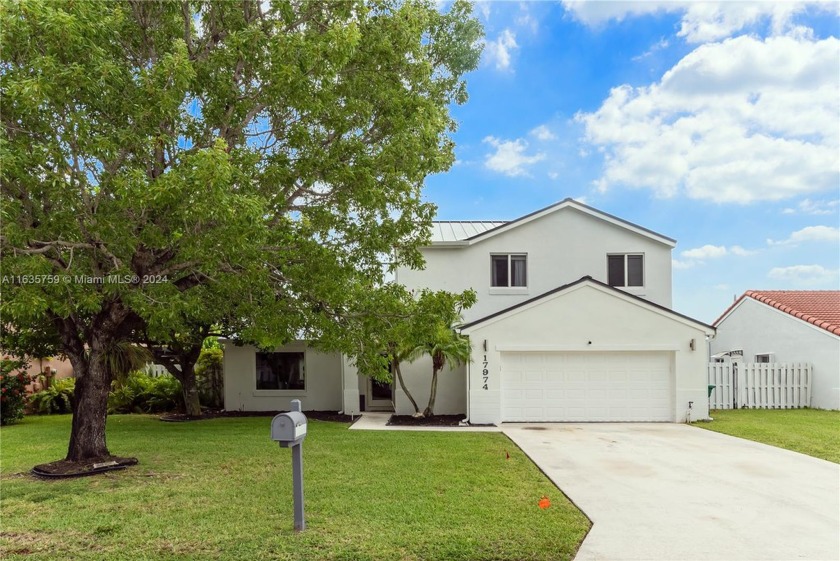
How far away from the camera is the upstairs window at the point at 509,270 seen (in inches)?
694

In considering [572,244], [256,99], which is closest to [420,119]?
[256,99]

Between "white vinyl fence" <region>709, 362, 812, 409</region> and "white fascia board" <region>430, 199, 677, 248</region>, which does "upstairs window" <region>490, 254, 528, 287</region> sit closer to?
"white fascia board" <region>430, 199, 677, 248</region>

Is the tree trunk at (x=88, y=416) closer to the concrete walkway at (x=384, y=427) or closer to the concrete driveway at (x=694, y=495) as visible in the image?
the concrete walkway at (x=384, y=427)

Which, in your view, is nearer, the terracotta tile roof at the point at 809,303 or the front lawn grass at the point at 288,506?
the front lawn grass at the point at 288,506

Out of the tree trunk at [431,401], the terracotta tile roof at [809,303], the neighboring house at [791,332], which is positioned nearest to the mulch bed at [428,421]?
the tree trunk at [431,401]

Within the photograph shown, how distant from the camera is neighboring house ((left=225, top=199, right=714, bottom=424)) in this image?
14406mm

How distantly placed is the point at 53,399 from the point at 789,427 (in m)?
21.9

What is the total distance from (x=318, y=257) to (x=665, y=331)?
10.4 m

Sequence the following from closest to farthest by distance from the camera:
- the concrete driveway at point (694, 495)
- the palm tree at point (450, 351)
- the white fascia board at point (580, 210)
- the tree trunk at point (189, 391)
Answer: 1. the concrete driveway at point (694, 495)
2. the palm tree at point (450, 351)
3. the tree trunk at point (189, 391)
4. the white fascia board at point (580, 210)

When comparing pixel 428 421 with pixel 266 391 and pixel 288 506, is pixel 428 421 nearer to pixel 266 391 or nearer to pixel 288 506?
pixel 266 391

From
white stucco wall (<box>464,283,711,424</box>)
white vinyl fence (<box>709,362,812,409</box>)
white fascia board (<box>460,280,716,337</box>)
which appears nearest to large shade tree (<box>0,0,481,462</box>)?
white fascia board (<box>460,280,716,337</box>)

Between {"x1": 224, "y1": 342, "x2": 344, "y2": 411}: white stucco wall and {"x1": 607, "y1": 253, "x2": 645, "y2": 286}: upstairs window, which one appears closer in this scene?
{"x1": 607, "y1": 253, "x2": 645, "y2": 286}: upstairs window

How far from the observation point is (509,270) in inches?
695

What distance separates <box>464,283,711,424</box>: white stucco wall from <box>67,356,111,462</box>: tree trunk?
8534 mm
